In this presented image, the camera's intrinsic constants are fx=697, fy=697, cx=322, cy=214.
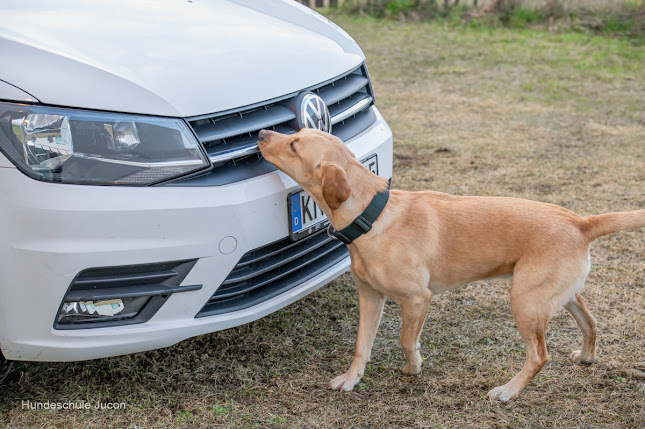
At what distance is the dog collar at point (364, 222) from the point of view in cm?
258

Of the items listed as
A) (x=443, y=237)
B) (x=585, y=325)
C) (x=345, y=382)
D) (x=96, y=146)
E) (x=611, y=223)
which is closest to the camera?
(x=96, y=146)

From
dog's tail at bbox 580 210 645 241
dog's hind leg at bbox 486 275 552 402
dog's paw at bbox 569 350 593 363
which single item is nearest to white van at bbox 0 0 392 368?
dog's hind leg at bbox 486 275 552 402

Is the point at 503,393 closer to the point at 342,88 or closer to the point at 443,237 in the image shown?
the point at 443,237

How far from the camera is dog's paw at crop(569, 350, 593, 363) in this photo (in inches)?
118

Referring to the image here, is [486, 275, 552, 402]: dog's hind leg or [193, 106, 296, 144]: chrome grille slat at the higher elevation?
[193, 106, 296, 144]: chrome grille slat

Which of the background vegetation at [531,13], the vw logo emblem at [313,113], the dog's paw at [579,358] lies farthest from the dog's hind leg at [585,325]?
the background vegetation at [531,13]

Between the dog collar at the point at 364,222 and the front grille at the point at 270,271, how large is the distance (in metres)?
0.23

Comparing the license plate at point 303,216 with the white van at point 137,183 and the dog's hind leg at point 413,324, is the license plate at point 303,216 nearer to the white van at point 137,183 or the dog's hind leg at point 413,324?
the white van at point 137,183

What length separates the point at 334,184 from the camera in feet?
8.07

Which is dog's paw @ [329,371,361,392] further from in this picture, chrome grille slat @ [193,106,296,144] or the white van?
chrome grille slat @ [193,106,296,144]

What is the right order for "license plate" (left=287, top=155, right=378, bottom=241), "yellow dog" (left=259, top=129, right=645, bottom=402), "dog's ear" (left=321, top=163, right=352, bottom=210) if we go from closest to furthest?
"dog's ear" (left=321, top=163, right=352, bottom=210) < "yellow dog" (left=259, top=129, right=645, bottom=402) < "license plate" (left=287, top=155, right=378, bottom=241)

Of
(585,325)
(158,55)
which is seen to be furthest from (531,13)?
(158,55)

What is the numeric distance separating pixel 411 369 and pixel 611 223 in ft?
3.25

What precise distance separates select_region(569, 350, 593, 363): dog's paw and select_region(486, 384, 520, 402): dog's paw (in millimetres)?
438
